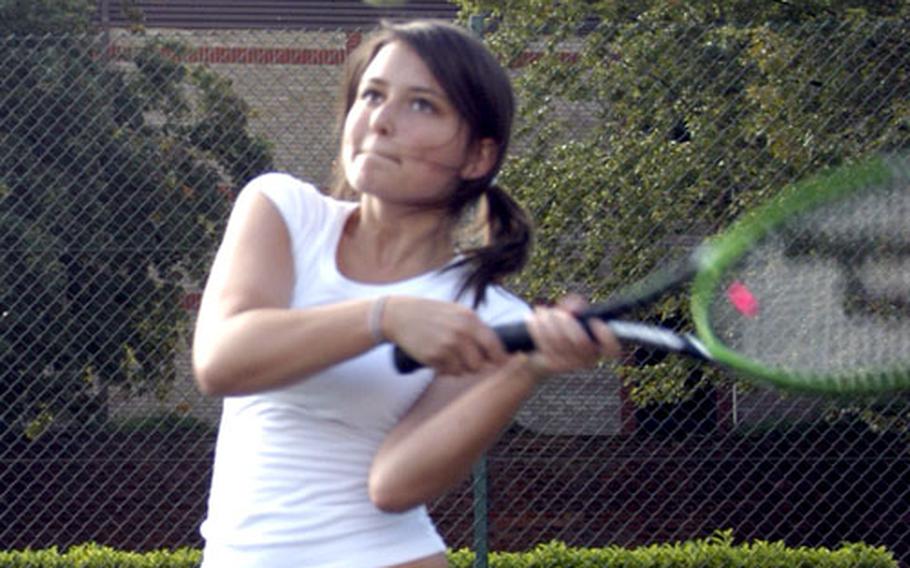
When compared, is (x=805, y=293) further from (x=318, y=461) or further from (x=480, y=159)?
(x=318, y=461)

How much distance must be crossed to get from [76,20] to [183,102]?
10.0 ft

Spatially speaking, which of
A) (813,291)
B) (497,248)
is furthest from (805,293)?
(497,248)

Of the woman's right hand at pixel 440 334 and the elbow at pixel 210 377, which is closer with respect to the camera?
the woman's right hand at pixel 440 334

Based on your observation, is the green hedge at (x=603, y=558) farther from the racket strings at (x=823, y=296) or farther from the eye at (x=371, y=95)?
the eye at (x=371, y=95)

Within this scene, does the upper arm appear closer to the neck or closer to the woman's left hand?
the neck

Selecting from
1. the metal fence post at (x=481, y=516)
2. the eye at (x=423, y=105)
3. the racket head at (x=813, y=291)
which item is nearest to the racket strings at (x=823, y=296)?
the racket head at (x=813, y=291)

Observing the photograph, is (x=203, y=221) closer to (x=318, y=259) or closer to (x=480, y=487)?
(x=480, y=487)

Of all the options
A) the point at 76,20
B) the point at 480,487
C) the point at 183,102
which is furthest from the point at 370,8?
the point at 480,487

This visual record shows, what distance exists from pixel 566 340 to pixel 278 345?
387 millimetres

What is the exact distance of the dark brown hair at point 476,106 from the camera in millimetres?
2318

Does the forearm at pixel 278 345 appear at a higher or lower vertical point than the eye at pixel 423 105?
lower

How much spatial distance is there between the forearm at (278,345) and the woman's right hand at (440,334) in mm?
41

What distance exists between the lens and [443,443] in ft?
7.18

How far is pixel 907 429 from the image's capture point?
6109 mm
